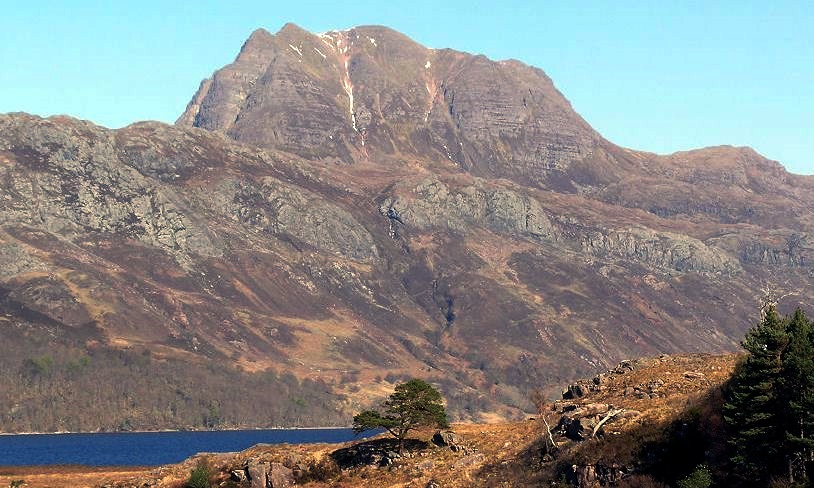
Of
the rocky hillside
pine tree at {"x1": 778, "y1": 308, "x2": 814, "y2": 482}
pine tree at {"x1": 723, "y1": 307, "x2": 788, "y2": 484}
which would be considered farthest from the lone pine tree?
pine tree at {"x1": 778, "y1": 308, "x2": 814, "y2": 482}

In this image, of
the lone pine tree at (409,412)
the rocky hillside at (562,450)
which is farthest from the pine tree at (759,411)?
the lone pine tree at (409,412)

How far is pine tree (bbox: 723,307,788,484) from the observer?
78.2 meters

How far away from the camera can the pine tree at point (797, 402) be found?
75.3 metres

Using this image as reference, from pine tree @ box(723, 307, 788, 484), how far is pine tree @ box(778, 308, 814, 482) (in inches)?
24.2

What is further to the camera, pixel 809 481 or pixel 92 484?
pixel 92 484

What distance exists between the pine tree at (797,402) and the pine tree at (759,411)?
0.61 meters

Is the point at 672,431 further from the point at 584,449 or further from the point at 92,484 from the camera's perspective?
the point at 92,484

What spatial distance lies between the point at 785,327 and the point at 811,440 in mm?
12476

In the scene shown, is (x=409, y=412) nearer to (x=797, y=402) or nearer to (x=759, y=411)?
(x=759, y=411)

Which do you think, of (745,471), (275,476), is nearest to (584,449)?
(745,471)

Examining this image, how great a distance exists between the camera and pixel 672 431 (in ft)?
289

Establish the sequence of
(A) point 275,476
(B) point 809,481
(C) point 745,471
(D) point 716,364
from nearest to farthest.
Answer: (B) point 809,481 < (C) point 745,471 < (A) point 275,476 < (D) point 716,364

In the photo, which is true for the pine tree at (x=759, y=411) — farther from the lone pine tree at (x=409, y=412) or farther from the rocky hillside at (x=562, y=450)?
the lone pine tree at (x=409, y=412)

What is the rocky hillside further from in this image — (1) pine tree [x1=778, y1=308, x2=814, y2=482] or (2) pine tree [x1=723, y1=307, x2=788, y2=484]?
(1) pine tree [x1=778, y1=308, x2=814, y2=482]
